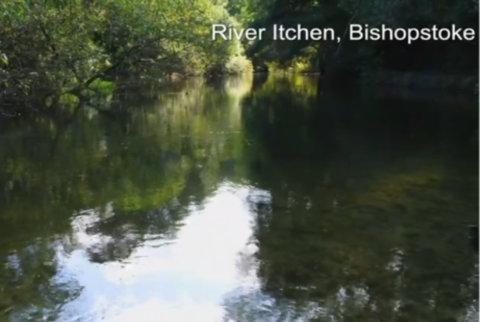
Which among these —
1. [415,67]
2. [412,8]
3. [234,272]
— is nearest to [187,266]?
[234,272]

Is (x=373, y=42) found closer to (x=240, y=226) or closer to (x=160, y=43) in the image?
(x=160, y=43)

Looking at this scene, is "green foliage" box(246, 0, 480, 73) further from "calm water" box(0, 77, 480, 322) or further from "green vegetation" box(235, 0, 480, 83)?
"calm water" box(0, 77, 480, 322)

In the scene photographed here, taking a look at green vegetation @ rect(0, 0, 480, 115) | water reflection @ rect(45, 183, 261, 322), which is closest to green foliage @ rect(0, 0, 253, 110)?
green vegetation @ rect(0, 0, 480, 115)

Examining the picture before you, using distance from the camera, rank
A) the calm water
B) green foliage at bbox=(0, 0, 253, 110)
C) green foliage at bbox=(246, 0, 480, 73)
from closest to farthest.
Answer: the calm water
green foliage at bbox=(0, 0, 253, 110)
green foliage at bbox=(246, 0, 480, 73)

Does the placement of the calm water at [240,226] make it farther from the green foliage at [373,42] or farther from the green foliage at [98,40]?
the green foliage at [373,42]

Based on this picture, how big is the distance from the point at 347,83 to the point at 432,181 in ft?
91.6

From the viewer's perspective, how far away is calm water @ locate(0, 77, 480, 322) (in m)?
5.10

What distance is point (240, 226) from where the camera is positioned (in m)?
7.36

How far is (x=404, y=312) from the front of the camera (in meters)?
4.81

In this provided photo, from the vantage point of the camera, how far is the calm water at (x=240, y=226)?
16.7ft

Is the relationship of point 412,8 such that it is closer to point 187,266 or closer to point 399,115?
point 399,115

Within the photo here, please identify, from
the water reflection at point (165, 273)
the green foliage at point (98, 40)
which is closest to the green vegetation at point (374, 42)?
the green foliage at point (98, 40)

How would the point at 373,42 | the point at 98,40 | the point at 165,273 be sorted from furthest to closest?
the point at 373,42, the point at 98,40, the point at 165,273

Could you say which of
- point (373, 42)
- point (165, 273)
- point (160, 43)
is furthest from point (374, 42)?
point (165, 273)
